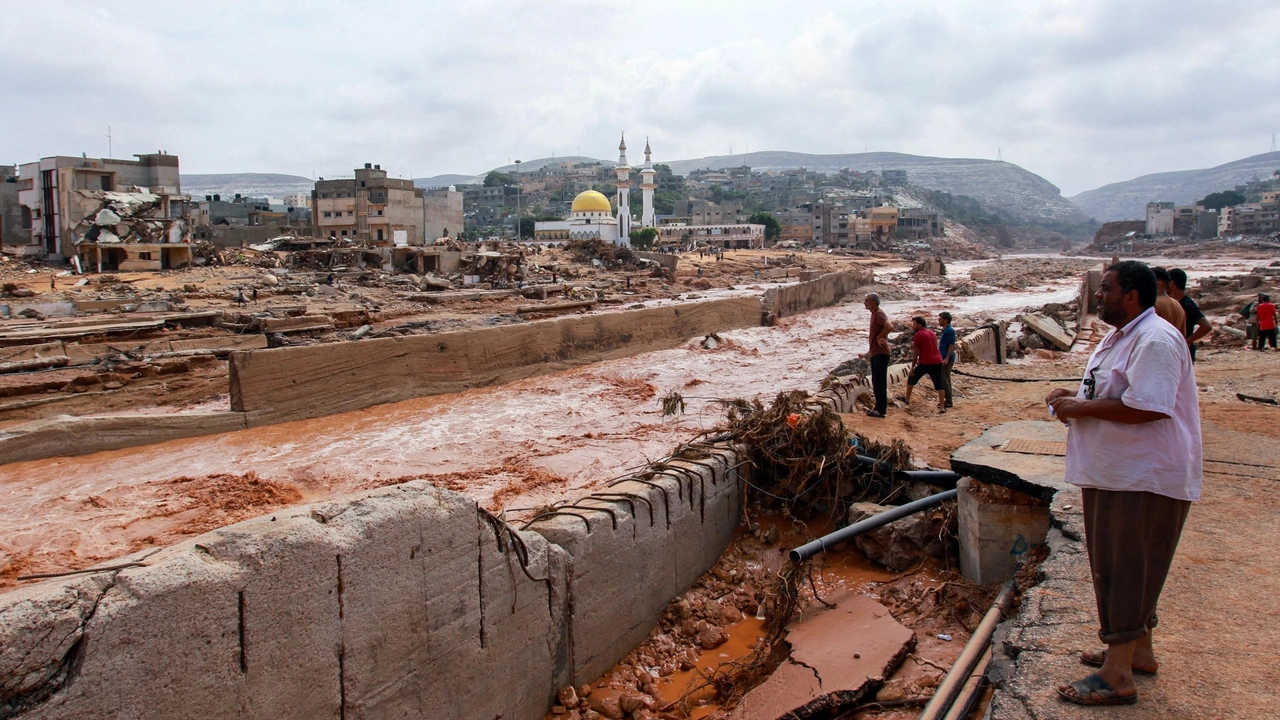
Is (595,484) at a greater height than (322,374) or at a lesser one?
lesser

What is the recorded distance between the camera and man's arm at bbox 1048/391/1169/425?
8.48 ft

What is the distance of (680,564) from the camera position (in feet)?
17.9

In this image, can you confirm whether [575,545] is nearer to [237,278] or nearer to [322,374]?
[322,374]

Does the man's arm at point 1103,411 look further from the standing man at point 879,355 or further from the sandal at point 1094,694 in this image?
the standing man at point 879,355

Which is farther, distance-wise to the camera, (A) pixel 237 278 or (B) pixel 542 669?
(A) pixel 237 278

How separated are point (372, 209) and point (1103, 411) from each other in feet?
148

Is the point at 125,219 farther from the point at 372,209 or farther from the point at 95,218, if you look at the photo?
the point at 372,209

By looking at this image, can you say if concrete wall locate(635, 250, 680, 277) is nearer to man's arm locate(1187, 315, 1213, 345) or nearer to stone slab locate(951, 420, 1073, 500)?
man's arm locate(1187, 315, 1213, 345)

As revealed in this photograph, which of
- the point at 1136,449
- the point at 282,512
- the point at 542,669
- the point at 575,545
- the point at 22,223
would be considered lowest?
the point at 542,669

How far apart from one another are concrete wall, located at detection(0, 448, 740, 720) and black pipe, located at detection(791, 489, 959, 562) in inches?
42.4

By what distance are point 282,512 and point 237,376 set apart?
7.24m

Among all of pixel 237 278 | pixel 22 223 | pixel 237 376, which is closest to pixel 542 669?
pixel 237 376

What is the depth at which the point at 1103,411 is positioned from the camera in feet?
8.67

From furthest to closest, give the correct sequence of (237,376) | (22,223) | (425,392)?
(22,223), (425,392), (237,376)
